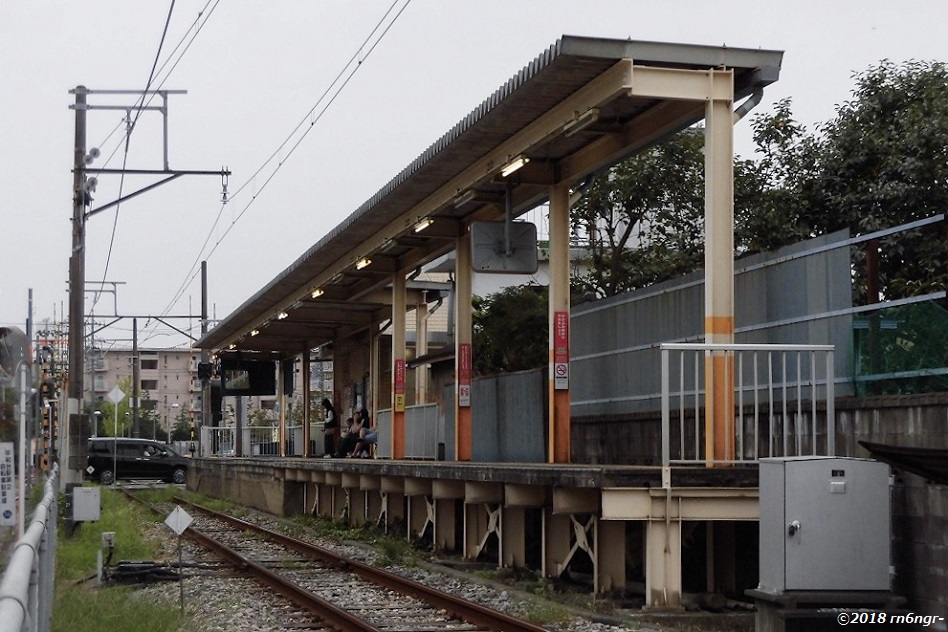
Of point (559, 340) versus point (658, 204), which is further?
point (658, 204)

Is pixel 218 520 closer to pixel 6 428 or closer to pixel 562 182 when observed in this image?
pixel 562 182

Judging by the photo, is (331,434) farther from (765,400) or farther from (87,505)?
(765,400)

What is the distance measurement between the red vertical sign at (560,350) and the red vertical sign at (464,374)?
13.2ft

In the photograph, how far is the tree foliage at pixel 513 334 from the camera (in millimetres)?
31094

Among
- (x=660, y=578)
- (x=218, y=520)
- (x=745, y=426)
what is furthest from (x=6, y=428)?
(x=218, y=520)

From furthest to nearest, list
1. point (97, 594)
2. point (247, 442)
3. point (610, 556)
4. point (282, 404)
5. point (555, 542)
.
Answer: point (247, 442) → point (282, 404) → point (555, 542) → point (97, 594) → point (610, 556)

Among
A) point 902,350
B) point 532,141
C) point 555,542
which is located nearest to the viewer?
point 902,350

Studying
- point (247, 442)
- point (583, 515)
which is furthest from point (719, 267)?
point (247, 442)

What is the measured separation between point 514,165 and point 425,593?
533cm

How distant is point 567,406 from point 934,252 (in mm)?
6193

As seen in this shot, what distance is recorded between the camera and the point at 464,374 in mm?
20875

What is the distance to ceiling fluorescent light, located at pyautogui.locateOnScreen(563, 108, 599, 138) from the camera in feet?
45.6

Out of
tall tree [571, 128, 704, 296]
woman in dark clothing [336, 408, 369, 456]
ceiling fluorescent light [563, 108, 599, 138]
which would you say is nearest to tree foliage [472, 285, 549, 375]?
woman in dark clothing [336, 408, 369, 456]

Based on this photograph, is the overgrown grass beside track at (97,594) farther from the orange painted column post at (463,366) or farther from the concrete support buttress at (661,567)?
the orange painted column post at (463,366)
